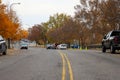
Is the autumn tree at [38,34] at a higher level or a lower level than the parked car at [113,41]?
higher

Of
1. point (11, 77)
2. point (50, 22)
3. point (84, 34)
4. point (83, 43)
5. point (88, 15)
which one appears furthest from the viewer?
point (50, 22)

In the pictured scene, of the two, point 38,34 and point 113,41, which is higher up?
point 38,34

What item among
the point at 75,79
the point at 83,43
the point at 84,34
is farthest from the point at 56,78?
the point at 83,43

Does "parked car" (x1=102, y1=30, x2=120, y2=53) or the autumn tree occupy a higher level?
the autumn tree

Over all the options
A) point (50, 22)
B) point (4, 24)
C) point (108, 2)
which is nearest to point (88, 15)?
point (108, 2)

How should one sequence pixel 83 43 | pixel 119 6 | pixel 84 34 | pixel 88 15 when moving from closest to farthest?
1. pixel 119 6
2. pixel 88 15
3. pixel 84 34
4. pixel 83 43

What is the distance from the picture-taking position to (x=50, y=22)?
145 metres

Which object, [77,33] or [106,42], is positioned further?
[77,33]

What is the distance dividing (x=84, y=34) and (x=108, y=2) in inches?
1653

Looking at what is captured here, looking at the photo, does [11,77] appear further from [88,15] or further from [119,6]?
[88,15]

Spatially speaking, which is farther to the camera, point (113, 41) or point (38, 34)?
point (38, 34)

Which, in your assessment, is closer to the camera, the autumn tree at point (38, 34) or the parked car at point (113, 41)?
the parked car at point (113, 41)

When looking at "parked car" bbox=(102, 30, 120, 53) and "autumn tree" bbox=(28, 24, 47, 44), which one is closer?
"parked car" bbox=(102, 30, 120, 53)

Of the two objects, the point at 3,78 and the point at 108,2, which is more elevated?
the point at 108,2
